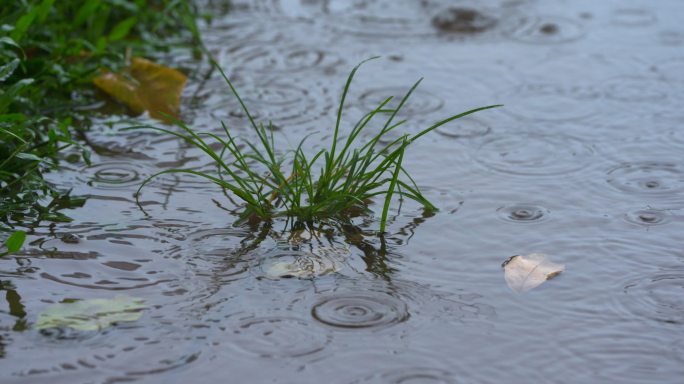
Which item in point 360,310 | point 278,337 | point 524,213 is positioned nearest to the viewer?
point 278,337

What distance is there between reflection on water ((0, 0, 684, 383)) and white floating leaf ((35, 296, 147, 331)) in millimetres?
30

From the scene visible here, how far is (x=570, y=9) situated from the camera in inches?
190

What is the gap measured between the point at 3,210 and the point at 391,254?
43.5 inches

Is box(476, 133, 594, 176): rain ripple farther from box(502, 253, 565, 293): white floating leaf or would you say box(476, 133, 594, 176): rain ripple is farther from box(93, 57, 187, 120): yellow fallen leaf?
box(93, 57, 187, 120): yellow fallen leaf

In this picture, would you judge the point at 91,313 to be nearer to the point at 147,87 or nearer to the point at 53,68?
the point at 53,68

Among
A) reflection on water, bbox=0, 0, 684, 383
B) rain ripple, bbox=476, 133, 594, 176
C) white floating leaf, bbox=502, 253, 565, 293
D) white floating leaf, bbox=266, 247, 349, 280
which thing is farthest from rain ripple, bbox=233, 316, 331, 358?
rain ripple, bbox=476, 133, 594, 176

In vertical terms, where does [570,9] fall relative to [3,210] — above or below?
above

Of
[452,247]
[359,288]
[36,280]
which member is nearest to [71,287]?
[36,280]

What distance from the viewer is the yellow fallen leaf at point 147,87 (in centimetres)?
347

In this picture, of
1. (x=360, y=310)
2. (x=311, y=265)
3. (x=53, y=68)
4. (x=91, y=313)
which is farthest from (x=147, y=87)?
(x=360, y=310)

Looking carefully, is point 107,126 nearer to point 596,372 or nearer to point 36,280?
point 36,280

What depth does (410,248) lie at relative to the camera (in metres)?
2.51

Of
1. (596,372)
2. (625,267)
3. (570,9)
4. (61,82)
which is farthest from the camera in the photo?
(570,9)

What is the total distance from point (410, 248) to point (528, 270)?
1.09 ft
